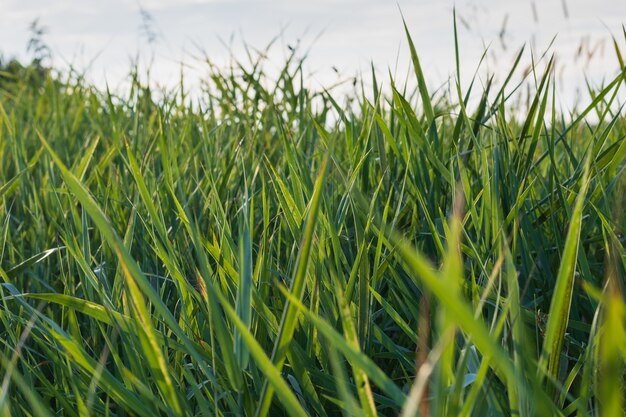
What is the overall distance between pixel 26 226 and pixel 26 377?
0.77 meters

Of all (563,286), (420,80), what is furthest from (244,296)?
(420,80)

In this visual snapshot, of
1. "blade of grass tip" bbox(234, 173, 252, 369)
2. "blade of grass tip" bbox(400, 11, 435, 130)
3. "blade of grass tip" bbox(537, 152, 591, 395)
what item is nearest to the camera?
"blade of grass tip" bbox(537, 152, 591, 395)

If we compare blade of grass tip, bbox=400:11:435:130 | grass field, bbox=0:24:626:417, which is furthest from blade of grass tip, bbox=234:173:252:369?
blade of grass tip, bbox=400:11:435:130

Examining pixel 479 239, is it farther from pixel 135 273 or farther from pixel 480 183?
pixel 135 273

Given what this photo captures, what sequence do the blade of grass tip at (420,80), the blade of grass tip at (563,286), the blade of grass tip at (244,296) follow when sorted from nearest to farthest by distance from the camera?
the blade of grass tip at (563,286)
the blade of grass tip at (244,296)
the blade of grass tip at (420,80)

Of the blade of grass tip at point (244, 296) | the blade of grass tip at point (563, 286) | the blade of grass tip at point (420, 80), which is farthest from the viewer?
the blade of grass tip at point (420, 80)

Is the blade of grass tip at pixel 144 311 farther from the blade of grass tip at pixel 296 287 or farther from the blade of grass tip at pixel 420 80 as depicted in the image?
the blade of grass tip at pixel 420 80

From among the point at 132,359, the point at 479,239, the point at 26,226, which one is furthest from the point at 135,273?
the point at 26,226

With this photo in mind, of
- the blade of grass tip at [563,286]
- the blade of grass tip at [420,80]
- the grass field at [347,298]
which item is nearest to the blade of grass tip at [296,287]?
the grass field at [347,298]

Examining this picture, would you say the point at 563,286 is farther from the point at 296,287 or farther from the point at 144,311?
the point at 144,311

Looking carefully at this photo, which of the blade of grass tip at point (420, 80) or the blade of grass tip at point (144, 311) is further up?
the blade of grass tip at point (420, 80)

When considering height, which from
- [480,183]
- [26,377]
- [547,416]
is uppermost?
[480,183]

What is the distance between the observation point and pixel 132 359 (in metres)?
0.74

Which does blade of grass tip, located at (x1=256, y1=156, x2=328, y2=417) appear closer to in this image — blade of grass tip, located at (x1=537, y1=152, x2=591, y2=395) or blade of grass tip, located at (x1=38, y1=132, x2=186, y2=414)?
blade of grass tip, located at (x1=38, y1=132, x2=186, y2=414)
